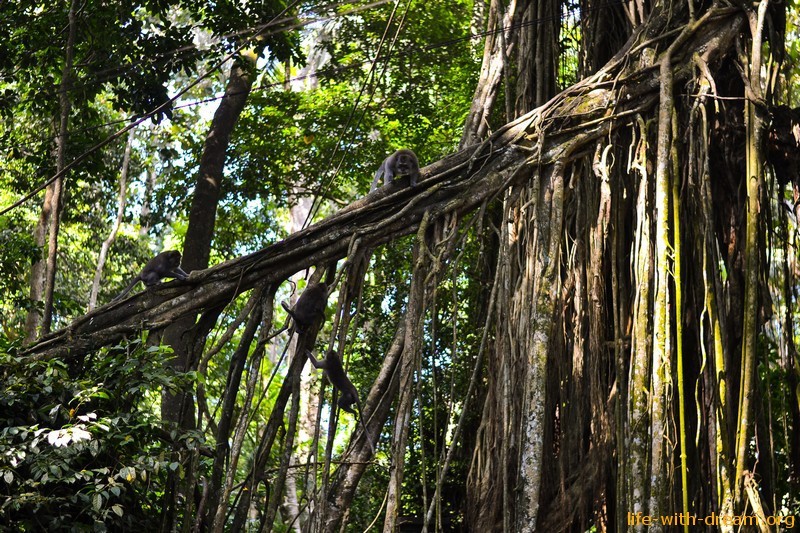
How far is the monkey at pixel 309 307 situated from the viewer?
196 inches

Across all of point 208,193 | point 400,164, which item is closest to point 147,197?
point 208,193

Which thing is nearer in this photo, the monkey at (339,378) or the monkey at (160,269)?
the monkey at (339,378)

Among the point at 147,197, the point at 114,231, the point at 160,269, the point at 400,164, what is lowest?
the point at 160,269

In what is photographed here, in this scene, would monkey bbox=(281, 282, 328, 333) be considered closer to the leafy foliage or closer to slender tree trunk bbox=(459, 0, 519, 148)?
the leafy foliage

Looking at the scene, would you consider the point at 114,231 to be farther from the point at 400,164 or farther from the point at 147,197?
the point at 400,164

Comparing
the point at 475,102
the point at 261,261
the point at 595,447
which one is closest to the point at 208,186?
the point at 475,102

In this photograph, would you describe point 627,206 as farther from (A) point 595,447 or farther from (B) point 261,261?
(B) point 261,261

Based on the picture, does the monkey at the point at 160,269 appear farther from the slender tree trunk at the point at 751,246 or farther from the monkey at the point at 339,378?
the slender tree trunk at the point at 751,246

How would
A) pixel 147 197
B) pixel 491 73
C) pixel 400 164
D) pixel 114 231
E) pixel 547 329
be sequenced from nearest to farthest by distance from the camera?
pixel 547 329
pixel 400 164
pixel 491 73
pixel 114 231
pixel 147 197

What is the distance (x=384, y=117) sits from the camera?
11.0 m

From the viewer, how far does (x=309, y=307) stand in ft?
16.4

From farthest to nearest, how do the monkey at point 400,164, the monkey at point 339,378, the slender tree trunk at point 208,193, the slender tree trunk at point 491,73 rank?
1. the slender tree trunk at point 208,193
2. the slender tree trunk at point 491,73
3. the monkey at point 400,164
4. the monkey at point 339,378

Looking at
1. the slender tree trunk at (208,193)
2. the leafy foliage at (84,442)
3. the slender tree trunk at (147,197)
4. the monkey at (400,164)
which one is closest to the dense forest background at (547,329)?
the leafy foliage at (84,442)

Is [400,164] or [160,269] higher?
[400,164]
